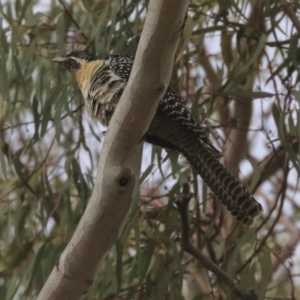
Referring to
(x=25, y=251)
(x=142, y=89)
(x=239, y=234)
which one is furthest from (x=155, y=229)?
(x=142, y=89)

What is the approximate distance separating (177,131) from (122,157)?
90 cm

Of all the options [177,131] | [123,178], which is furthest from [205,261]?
[123,178]

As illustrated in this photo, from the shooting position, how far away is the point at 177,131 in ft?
9.77

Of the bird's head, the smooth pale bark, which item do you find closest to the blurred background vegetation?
the bird's head

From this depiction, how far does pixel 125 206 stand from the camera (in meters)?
2.11

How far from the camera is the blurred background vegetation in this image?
3.28m

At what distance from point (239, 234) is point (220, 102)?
0.93 meters

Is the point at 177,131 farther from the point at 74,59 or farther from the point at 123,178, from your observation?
the point at 123,178

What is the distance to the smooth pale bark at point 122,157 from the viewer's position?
1.90 meters

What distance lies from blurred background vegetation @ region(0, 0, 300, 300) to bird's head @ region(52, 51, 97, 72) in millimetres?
60

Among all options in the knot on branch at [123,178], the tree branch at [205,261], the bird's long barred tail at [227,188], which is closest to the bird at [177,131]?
the bird's long barred tail at [227,188]

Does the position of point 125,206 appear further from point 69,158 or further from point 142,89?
point 69,158

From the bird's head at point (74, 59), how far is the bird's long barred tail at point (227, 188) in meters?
0.69

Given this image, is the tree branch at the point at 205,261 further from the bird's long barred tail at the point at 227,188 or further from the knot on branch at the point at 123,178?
the knot on branch at the point at 123,178
